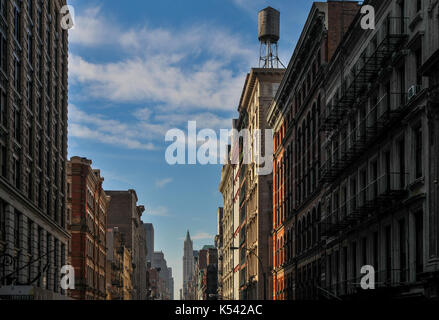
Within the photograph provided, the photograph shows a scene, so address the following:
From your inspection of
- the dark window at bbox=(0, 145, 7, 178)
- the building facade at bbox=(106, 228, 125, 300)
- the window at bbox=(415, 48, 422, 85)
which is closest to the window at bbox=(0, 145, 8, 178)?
the dark window at bbox=(0, 145, 7, 178)

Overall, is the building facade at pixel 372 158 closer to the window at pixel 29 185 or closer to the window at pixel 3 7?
the window at pixel 3 7

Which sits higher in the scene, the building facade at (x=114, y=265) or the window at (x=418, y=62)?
the window at (x=418, y=62)

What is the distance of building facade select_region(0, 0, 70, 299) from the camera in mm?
45750

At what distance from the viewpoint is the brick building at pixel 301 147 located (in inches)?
2032

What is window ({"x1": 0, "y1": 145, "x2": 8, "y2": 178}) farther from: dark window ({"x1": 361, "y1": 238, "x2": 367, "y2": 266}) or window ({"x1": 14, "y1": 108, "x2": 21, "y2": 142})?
dark window ({"x1": 361, "y1": 238, "x2": 367, "y2": 266})

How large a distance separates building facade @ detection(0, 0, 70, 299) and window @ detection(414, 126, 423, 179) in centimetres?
2061

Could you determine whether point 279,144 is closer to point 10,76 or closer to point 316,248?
point 316,248

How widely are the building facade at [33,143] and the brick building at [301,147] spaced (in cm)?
2091

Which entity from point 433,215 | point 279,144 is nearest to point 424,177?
point 433,215

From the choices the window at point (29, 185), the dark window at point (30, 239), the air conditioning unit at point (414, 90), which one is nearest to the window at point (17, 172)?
the window at point (29, 185)

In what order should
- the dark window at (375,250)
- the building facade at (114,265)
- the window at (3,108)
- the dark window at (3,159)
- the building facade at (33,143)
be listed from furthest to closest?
the building facade at (114,265) → the building facade at (33,143) → the window at (3,108) → the dark window at (3,159) → the dark window at (375,250)

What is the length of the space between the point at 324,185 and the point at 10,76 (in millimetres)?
22926
